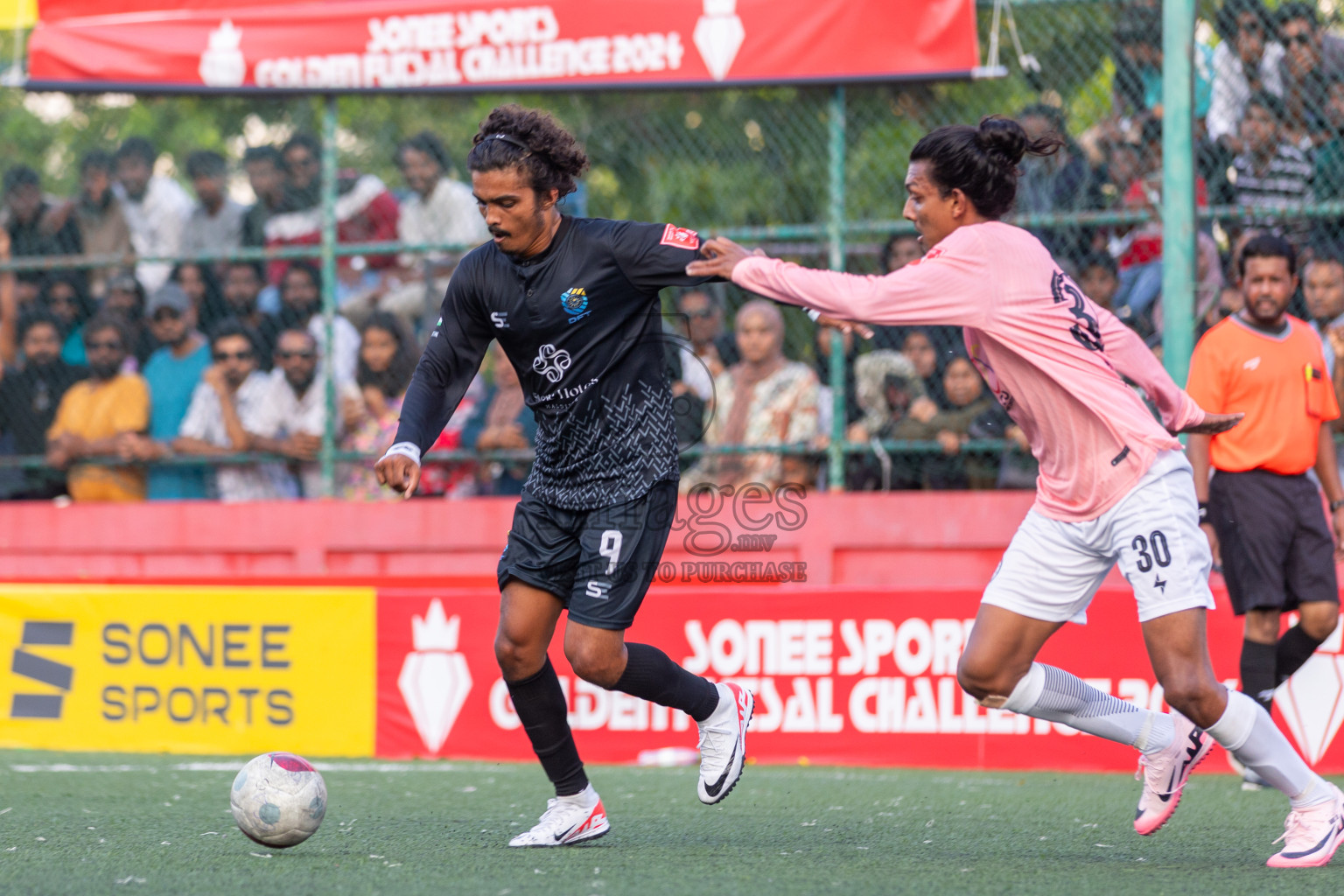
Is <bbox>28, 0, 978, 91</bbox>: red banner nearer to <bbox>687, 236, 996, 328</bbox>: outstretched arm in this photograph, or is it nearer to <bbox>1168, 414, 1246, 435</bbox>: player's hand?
<bbox>1168, 414, 1246, 435</bbox>: player's hand

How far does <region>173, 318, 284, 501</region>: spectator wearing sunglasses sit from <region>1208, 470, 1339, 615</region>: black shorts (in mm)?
5915

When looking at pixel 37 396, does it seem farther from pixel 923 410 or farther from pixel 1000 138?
pixel 1000 138

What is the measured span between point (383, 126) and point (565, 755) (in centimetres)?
1317

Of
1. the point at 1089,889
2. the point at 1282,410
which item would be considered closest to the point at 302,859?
the point at 1089,889

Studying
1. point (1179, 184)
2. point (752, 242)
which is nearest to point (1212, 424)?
point (1179, 184)

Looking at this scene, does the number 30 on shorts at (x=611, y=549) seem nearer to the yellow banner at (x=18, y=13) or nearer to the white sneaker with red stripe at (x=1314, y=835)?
the white sneaker with red stripe at (x=1314, y=835)

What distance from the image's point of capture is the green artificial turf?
4348 millimetres

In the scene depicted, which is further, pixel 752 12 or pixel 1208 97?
pixel 752 12

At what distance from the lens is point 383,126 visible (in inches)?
677

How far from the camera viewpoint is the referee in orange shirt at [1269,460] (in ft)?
22.3

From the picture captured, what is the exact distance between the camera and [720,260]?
443 centimetres

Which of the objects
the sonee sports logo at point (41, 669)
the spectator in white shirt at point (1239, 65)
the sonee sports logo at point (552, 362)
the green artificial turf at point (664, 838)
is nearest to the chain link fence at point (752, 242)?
the spectator in white shirt at point (1239, 65)

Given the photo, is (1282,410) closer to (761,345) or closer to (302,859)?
(761,345)

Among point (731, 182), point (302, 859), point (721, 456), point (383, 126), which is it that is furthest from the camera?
point (383, 126)
